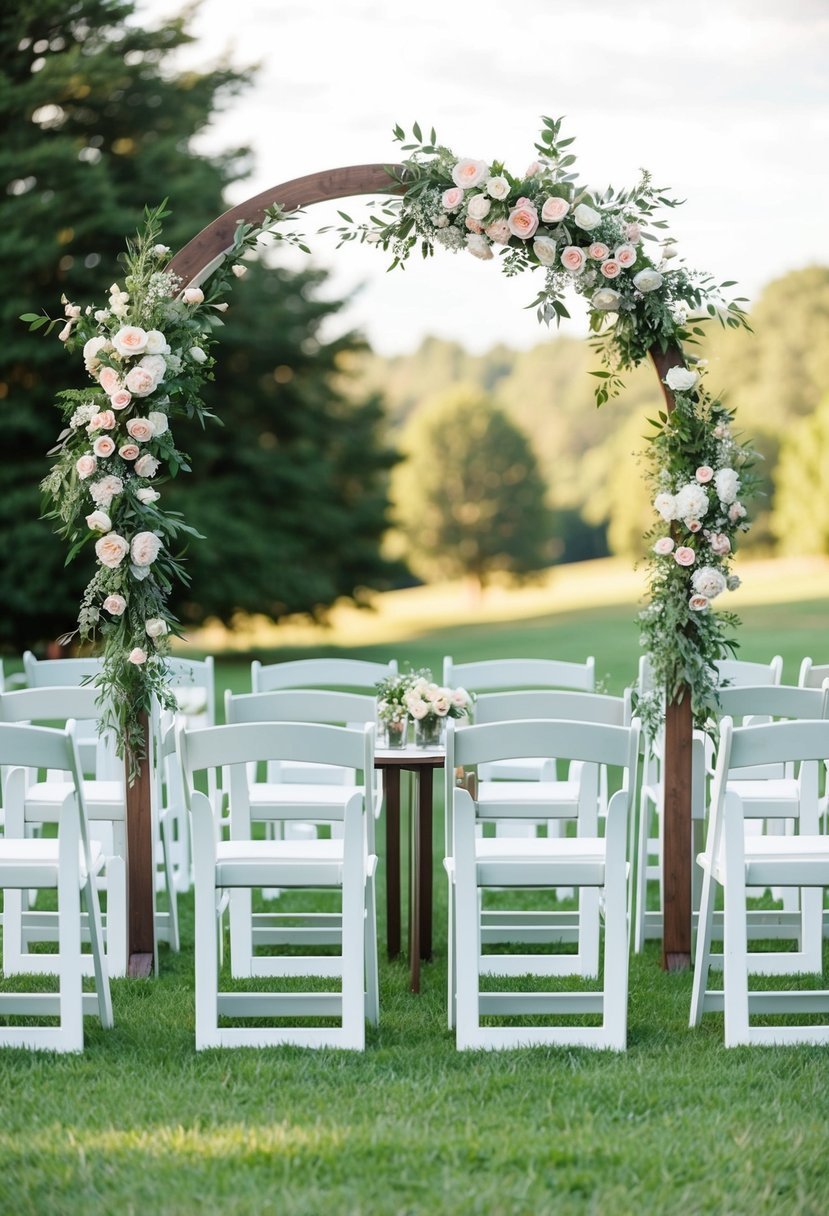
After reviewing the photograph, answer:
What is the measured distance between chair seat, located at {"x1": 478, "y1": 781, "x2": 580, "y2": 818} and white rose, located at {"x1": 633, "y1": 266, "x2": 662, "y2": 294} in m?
2.04

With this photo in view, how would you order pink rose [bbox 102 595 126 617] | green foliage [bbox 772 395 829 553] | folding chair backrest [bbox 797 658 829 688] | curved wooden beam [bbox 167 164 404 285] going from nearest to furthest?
pink rose [bbox 102 595 126 617]
curved wooden beam [bbox 167 164 404 285]
folding chair backrest [bbox 797 658 829 688]
green foliage [bbox 772 395 829 553]

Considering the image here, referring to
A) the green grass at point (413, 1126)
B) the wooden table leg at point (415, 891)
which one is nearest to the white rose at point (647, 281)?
the wooden table leg at point (415, 891)

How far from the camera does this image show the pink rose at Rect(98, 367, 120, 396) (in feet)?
17.2

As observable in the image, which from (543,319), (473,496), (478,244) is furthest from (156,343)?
(473,496)

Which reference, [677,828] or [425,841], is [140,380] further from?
[677,828]

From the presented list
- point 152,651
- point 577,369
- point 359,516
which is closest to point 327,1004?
point 152,651

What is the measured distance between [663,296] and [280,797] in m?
2.57

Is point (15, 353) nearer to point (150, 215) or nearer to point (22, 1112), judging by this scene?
point (150, 215)

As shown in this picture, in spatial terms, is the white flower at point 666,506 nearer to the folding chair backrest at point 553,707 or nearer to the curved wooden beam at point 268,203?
the folding chair backrest at point 553,707

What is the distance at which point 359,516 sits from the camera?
25.2 metres

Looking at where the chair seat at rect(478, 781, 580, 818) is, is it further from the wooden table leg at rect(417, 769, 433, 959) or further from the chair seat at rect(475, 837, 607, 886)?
the chair seat at rect(475, 837, 607, 886)

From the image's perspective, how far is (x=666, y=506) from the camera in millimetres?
5371

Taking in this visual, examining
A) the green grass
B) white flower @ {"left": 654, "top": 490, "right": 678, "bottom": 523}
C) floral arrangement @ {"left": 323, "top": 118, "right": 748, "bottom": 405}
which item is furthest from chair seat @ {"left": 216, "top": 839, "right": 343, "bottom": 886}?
floral arrangement @ {"left": 323, "top": 118, "right": 748, "bottom": 405}

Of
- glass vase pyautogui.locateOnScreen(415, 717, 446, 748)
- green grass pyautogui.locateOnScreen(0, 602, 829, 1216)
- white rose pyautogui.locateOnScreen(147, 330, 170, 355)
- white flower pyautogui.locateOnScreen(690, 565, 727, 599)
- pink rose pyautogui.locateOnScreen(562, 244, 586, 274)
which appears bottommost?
green grass pyautogui.locateOnScreen(0, 602, 829, 1216)
